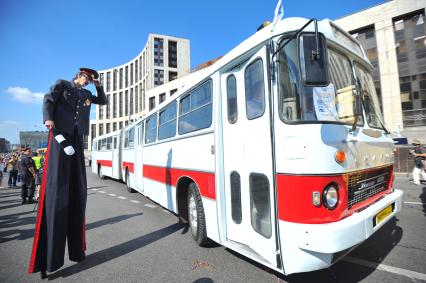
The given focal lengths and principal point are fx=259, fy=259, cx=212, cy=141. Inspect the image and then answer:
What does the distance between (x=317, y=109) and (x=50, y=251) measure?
146 inches

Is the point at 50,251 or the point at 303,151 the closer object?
Result: the point at 303,151

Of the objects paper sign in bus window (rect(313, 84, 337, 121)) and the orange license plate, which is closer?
paper sign in bus window (rect(313, 84, 337, 121))

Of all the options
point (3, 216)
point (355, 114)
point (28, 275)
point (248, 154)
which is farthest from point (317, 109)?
point (3, 216)

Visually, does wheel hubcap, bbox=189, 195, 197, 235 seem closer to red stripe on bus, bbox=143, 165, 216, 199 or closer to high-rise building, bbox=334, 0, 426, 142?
red stripe on bus, bbox=143, 165, 216, 199

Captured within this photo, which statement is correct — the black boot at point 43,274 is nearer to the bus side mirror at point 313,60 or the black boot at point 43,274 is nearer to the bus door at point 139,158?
the bus side mirror at point 313,60

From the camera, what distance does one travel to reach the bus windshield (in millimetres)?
2604

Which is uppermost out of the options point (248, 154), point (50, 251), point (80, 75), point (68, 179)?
point (80, 75)

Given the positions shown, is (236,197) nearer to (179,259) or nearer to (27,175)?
(179,259)

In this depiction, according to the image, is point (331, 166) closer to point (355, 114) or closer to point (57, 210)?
point (355, 114)

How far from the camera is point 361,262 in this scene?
3.41 metres

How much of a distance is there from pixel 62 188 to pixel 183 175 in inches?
76.3

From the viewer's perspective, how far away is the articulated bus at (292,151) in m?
2.45

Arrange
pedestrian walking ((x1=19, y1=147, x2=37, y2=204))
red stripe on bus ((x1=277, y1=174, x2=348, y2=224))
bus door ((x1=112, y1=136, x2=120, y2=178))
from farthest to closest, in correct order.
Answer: bus door ((x1=112, y1=136, x2=120, y2=178))
pedestrian walking ((x1=19, y1=147, x2=37, y2=204))
red stripe on bus ((x1=277, y1=174, x2=348, y2=224))

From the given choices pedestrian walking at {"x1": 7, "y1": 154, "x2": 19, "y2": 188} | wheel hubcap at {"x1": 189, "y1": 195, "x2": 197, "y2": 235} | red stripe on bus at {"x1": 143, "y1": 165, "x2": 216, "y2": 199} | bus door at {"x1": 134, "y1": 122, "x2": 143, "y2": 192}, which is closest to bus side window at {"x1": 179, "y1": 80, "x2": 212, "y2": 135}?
red stripe on bus at {"x1": 143, "y1": 165, "x2": 216, "y2": 199}
